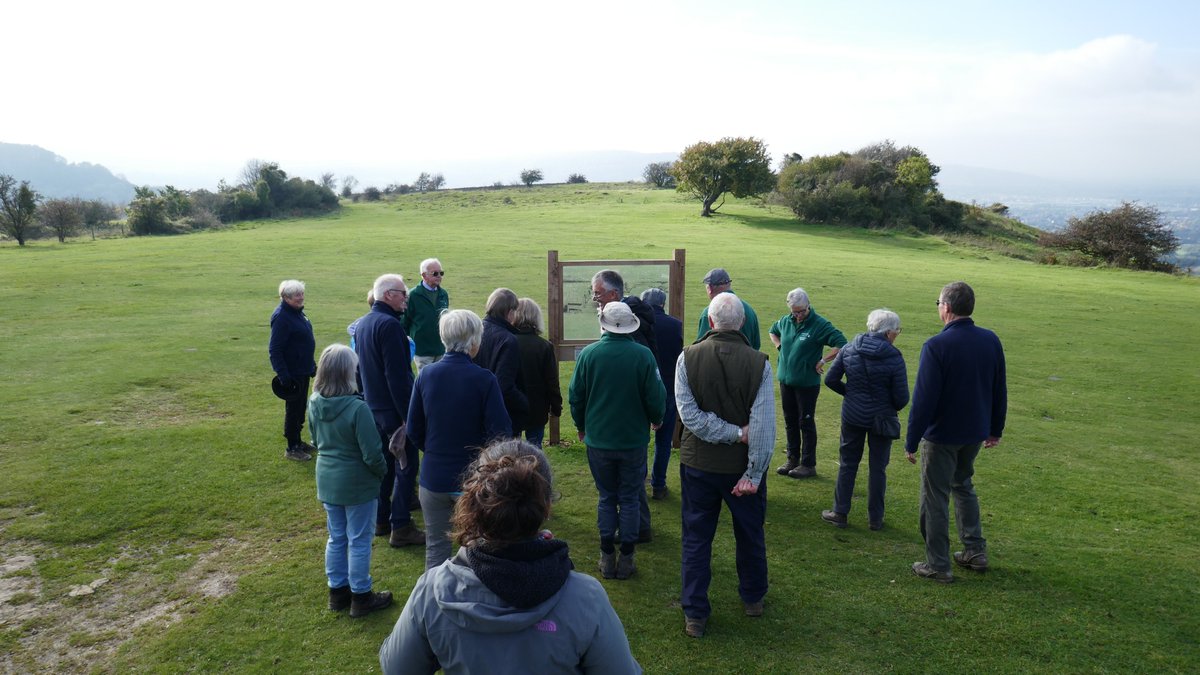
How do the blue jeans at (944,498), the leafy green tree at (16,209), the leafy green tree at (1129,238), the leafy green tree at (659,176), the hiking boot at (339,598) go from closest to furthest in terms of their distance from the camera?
the hiking boot at (339,598)
the blue jeans at (944,498)
the leafy green tree at (16,209)
the leafy green tree at (1129,238)
the leafy green tree at (659,176)

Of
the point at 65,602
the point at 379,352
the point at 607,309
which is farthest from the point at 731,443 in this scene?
the point at 65,602

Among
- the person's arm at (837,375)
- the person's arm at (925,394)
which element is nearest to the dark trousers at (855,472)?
the person's arm at (837,375)

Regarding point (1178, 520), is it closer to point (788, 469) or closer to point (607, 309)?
point (788, 469)

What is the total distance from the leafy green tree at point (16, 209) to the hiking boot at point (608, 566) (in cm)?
4679

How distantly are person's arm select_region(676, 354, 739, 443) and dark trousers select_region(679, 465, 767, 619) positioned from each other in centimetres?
33

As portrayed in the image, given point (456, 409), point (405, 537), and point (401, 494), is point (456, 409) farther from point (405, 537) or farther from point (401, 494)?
point (405, 537)

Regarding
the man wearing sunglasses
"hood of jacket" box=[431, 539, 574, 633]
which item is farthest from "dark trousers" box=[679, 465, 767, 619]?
the man wearing sunglasses

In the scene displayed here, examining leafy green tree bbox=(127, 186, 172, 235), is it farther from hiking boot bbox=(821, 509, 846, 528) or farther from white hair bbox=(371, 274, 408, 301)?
hiking boot bbox=(821, 509, 846, 528)

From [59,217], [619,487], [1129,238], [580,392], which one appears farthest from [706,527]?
[59,217]

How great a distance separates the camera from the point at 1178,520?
322 inches

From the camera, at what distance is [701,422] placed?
5.45 m

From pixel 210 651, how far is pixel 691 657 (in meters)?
3.65

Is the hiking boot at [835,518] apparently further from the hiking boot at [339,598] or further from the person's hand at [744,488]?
the hiking boot at [339,598]

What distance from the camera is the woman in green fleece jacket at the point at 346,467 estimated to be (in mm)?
5508
